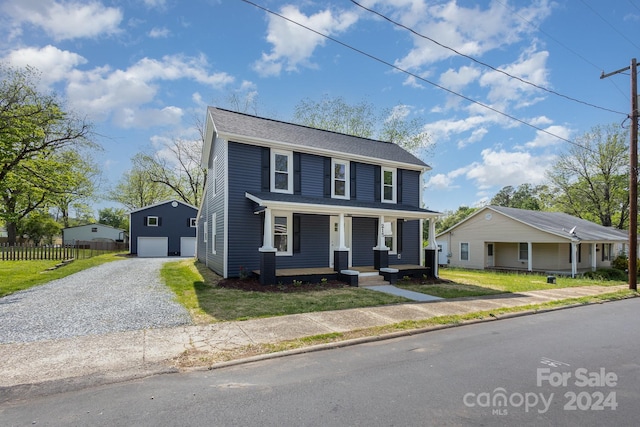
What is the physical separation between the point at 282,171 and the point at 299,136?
2337 millimetres

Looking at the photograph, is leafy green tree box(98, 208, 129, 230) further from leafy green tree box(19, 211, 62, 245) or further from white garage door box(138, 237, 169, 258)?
white garage door box(138, 237, 169, 258)

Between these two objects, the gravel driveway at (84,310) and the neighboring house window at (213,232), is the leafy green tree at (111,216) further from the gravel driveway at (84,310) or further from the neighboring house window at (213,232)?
the gravel driveway at (84,310)

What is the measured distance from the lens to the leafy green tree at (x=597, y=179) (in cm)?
3167

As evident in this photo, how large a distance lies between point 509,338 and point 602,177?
36.7 metres

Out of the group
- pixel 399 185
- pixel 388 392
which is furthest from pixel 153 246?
pixel 388 392

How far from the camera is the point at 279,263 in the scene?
13.1m

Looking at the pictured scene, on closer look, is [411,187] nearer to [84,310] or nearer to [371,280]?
[371,280]

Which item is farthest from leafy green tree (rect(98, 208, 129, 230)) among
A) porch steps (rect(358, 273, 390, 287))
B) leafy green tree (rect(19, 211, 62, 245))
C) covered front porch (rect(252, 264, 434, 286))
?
porch steps (rect(358, 273, 390, 287))

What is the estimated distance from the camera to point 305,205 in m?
11.9

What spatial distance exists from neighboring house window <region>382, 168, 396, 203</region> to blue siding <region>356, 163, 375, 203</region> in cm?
68

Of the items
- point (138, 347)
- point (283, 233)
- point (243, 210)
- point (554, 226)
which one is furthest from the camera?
point (554, 226)

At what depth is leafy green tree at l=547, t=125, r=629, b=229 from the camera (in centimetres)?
3167

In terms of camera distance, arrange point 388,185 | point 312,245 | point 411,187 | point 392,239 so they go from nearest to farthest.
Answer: point 312,245 < point 392,239 < point 388,185 < point 411,187

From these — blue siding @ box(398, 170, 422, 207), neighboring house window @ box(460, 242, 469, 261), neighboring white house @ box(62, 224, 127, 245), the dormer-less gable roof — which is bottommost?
neighboring house window @ box(460, 242, 469, 261)
